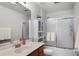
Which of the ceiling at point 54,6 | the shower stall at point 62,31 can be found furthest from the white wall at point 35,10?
the shower stall at point 62,31

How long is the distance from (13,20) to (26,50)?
53 centimetres

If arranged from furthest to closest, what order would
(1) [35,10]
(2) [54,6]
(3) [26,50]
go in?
→ (1) [35,10]
(2) [54,6]
(3) [26,50]

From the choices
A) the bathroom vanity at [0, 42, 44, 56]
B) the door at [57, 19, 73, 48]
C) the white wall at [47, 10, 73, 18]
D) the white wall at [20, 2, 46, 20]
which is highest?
the white wall at [20, 2, 46, 20]

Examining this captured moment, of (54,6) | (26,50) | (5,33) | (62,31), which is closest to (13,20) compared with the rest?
(5,33)

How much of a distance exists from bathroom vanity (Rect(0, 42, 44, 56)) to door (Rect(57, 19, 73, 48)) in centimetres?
32

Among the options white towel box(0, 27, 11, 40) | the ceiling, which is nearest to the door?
the ceiling

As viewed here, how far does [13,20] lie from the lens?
144 cm

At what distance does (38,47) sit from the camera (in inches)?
57.7

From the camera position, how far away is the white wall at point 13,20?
4.32 feet

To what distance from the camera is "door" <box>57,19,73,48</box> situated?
1.39m

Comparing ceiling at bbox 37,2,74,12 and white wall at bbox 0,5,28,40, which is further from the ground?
ceiling at bbox 37,2,74,12

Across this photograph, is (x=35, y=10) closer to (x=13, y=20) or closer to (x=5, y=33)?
(x=13, y=20)

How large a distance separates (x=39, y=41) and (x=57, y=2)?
70 centimetres

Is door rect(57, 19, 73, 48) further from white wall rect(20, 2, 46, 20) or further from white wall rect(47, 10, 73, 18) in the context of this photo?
white wall rect(20, 2, 46, 20)
